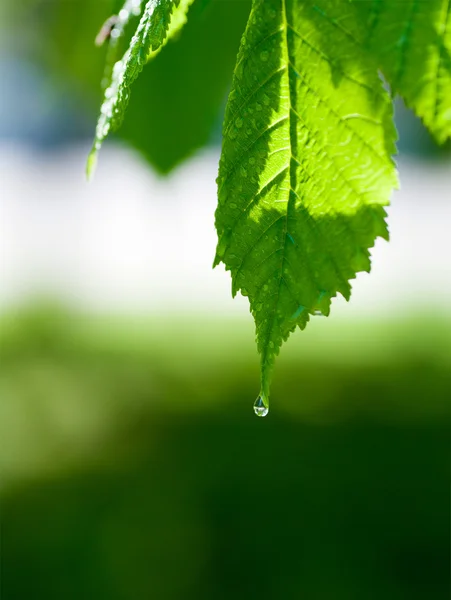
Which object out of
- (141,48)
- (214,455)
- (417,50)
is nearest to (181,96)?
(141,48)

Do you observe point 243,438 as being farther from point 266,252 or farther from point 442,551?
point 266,252

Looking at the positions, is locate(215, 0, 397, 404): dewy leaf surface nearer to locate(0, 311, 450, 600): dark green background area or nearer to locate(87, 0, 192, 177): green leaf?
locate(87, 0, 192, 177): green leaf

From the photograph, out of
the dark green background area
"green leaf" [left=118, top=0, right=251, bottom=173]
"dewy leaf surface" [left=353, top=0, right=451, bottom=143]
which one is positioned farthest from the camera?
the dark green background area

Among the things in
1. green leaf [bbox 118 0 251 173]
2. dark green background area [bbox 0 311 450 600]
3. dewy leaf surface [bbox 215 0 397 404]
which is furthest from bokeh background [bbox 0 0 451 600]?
dewy leaf surface [bbox 215 0 397 404]

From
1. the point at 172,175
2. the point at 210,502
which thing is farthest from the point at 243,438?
the point at 172,175

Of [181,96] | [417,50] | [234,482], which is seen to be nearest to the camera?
[417,50]

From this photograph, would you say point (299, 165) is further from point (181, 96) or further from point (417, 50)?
point (181, 96)

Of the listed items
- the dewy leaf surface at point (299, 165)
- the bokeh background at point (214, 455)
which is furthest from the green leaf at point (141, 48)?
the bokeh background at point (214, 455)

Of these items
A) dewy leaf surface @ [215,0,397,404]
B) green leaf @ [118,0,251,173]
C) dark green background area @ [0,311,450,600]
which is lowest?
dark green background area @ [0,311,450,600]

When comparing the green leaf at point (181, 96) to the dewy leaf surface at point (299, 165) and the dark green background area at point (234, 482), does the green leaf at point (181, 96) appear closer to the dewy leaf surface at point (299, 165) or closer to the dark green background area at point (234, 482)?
the dewy leaf surface at point (299, 165)
